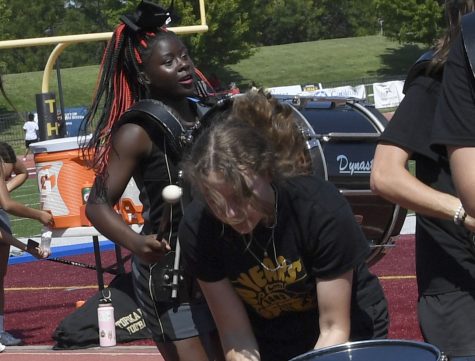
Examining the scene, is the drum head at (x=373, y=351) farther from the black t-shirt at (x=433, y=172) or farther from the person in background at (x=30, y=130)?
the person in background at (x=30, y=130)

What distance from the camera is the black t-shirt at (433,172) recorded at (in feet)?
9.27

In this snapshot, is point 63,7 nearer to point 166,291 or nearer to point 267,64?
point 267,64

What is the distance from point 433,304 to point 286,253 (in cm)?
46

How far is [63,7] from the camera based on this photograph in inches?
2768

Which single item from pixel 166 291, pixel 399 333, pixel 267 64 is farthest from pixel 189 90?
pixel 267 64

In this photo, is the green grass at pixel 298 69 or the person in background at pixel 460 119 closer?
the person in background at pixel 460 119

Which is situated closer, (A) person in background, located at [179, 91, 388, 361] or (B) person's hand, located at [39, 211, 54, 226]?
(A) person in background, located at [179, 91, 388, 361]

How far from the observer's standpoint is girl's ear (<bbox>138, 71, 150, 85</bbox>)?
157 inches

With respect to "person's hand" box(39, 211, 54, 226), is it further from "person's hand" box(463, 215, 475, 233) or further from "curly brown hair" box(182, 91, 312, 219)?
"person's hand" box(463, 215, 475, 233)

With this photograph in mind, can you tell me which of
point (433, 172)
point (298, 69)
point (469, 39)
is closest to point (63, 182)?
point (433, 172)

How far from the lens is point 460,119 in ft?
8.24

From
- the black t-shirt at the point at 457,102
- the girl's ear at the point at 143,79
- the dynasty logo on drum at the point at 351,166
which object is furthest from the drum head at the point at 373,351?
the dynasty logo on drum at the point at 351,166

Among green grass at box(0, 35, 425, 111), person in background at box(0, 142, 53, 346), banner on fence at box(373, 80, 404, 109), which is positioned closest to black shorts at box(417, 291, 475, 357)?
person in background at box(0, 142, 53, 346)

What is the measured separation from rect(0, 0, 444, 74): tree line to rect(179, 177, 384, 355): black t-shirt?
1953cm
